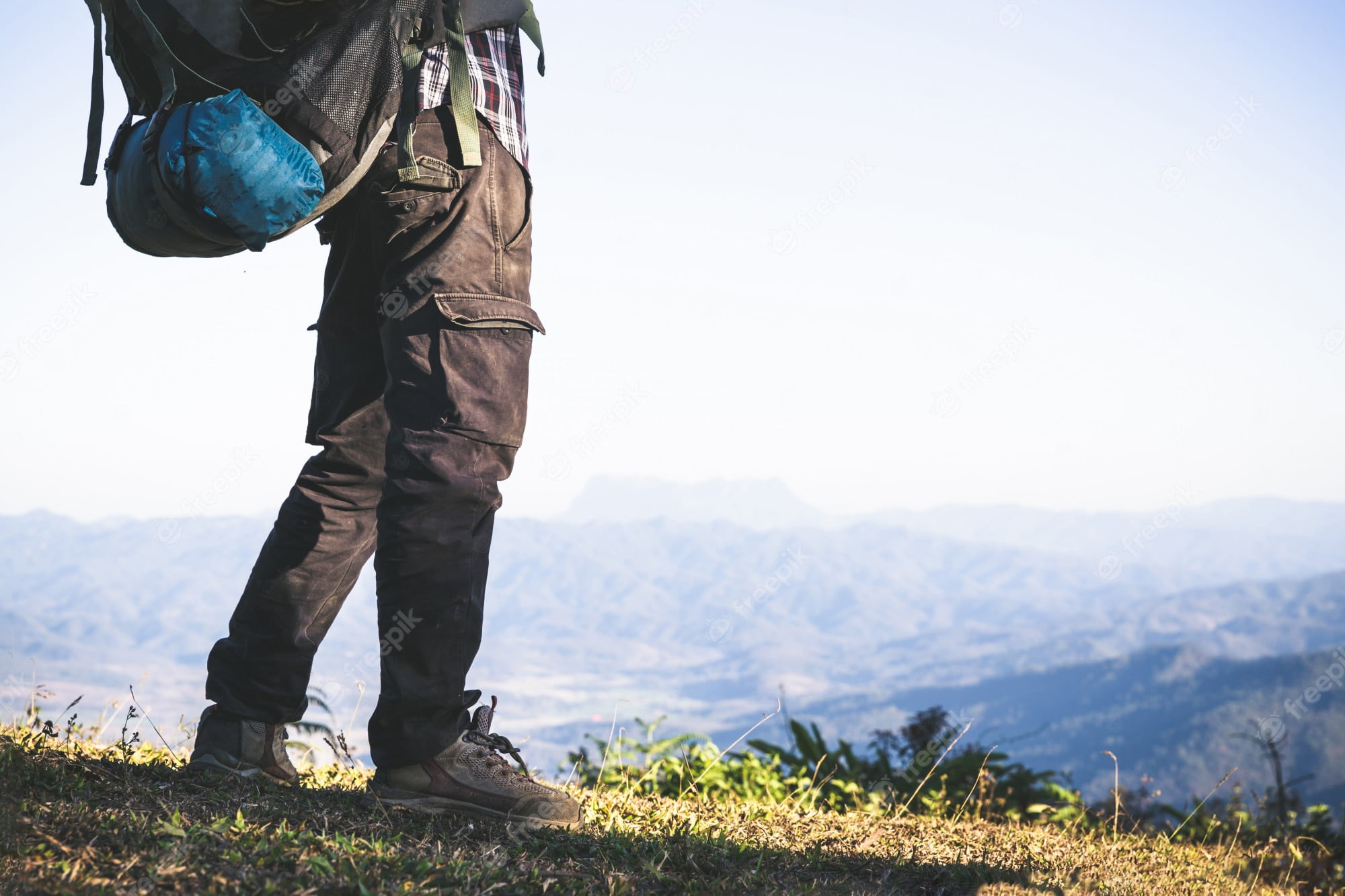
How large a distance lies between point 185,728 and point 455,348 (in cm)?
273

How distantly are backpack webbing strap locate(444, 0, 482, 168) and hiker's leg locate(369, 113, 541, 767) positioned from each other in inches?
3.2

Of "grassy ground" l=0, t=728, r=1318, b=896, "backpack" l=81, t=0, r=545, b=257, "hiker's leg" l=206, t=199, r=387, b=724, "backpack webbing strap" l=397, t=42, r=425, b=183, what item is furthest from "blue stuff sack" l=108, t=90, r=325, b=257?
"grassy ground" l=0, t=728, r=1318, b=896

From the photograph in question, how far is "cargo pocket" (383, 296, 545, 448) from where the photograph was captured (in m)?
2.46

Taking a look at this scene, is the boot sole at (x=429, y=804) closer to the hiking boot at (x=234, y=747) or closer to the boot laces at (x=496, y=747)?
the boot laces at (x=496, y=747)

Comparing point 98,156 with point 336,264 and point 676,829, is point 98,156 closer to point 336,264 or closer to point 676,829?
point 336,264

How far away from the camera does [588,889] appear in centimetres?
204

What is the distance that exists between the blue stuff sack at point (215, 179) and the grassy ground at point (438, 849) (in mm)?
1337

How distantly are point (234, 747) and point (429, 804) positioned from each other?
65 centimetres

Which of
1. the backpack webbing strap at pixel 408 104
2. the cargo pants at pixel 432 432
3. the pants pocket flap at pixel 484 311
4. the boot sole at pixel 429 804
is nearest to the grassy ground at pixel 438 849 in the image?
the boot sole at pixel 429 804

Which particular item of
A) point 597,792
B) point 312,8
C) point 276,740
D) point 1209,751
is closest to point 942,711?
point 597,792

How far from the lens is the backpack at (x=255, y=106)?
2129mm

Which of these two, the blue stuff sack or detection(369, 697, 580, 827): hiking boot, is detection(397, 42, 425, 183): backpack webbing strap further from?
detection(369, 697, 580, 827): hiking boot

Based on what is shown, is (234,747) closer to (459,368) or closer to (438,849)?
(438,849)

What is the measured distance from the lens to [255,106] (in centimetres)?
216
